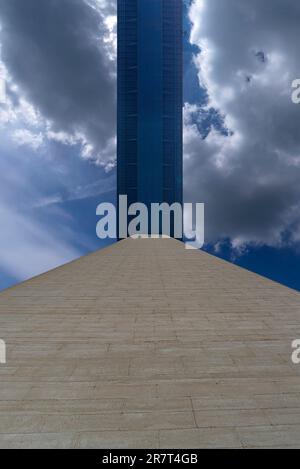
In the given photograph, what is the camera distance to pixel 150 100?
319 ft

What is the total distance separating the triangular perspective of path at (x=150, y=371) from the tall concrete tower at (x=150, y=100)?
85444mm

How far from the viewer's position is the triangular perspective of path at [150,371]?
4.58 meters

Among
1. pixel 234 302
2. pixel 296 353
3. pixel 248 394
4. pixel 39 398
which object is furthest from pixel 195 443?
pixel 234 302

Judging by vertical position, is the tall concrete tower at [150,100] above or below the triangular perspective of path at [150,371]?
above

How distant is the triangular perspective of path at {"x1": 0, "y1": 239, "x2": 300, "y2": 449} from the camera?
458cm

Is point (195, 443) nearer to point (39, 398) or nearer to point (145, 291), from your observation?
point (39, 398)

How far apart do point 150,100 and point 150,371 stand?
99540mm

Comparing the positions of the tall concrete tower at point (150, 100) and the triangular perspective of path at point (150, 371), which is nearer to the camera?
the triangular perspective of path at point (150, 371)

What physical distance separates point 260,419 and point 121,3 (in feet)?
375

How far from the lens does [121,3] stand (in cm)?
9669

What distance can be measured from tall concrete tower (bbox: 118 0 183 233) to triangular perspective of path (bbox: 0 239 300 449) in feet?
280

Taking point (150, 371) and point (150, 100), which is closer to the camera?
point (150, 371)
